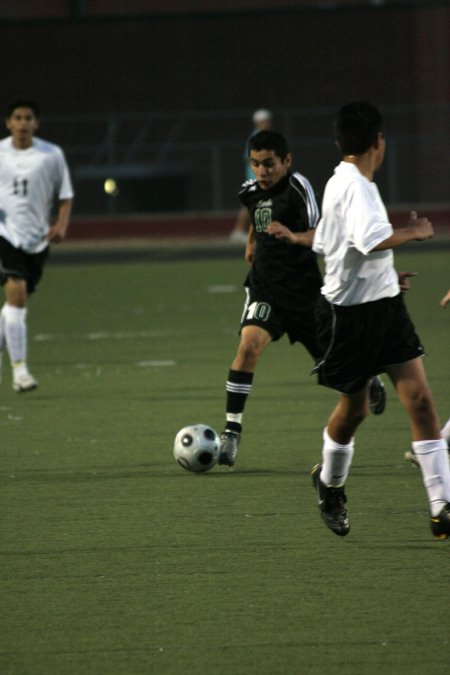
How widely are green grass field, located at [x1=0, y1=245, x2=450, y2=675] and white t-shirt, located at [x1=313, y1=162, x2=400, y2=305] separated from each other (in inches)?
42.0

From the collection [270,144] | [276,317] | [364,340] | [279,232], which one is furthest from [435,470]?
[270,144]

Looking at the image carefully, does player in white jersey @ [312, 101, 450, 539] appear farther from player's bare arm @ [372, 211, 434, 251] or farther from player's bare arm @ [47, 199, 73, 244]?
player's bare arm @ [47, 199, 73, 244]

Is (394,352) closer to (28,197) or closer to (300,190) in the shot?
(300,190)

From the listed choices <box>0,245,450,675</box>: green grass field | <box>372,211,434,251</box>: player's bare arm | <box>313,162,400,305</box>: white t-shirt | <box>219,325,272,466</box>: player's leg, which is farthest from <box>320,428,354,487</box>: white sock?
<box>219,325,272,466</box>: player's leg

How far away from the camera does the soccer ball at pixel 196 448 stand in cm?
780

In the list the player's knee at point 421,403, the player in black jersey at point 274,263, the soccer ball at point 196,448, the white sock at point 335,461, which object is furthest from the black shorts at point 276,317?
the player's knee at point 421,403

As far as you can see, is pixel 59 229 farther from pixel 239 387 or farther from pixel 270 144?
pixel 239 387

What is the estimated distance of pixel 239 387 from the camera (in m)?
8.11

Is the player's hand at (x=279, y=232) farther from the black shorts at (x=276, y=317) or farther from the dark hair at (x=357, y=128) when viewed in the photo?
the black shorts at (x=276, y=317)

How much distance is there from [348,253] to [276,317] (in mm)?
2325

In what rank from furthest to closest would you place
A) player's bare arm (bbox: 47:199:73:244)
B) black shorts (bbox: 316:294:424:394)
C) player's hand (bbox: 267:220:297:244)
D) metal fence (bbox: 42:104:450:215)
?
metal fence (bbox: 42:104:450:215), player's bare arm (bbox: 47:199:73:244), player's hand (bbox: 267:220:297:244), black shorts (bbox: 316:294:424:394)

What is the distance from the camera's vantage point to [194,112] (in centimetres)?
3631

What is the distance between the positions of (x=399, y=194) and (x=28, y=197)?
75.1 feet

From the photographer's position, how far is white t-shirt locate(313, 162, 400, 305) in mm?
5887
